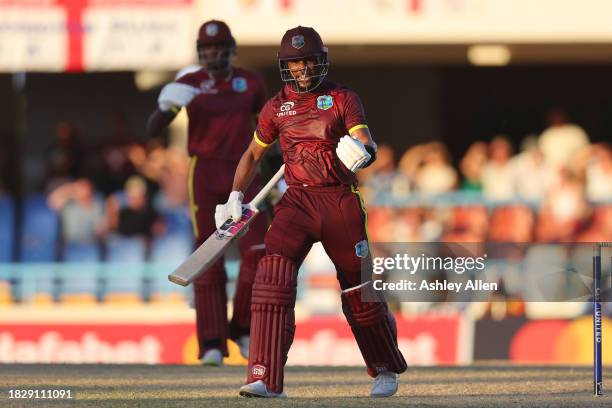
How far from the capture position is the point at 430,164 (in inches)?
711

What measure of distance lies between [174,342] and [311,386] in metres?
6.80

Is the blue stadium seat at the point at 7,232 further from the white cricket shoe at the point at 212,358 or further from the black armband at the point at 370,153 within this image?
the black armband at the point at 370,153

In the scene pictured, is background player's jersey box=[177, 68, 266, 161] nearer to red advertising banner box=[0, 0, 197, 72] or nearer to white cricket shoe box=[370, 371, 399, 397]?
white cricket shoe box=[370, 371, 399, 397]

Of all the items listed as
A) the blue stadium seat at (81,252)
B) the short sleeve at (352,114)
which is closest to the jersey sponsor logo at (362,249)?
the short sleeve at (352,114)

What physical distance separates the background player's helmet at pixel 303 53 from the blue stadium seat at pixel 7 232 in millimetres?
10359

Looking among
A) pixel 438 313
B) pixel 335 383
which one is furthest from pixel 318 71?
pixel 438 313

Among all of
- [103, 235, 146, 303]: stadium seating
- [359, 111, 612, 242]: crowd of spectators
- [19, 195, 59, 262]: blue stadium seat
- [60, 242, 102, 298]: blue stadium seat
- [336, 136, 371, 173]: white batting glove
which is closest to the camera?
[336, 136, 371, 173]: white batting glove

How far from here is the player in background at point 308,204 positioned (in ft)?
26.7

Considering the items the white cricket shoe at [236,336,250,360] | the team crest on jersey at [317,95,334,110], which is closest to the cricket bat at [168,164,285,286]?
the team crest on jersey at [317,95,334,110]

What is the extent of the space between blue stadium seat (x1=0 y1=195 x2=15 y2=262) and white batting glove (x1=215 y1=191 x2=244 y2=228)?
9854 millimetres

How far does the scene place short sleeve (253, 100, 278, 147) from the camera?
331 inches

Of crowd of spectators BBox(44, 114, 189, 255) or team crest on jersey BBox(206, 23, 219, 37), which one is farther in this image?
crowd of spectators BBox(44, 114, 189, 255)

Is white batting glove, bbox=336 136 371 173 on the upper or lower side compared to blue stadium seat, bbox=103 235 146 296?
lower

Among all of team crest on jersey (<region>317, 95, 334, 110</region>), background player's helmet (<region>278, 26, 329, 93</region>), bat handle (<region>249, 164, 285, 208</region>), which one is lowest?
bat handle (<region>249, 164, 285, 208</region>)
